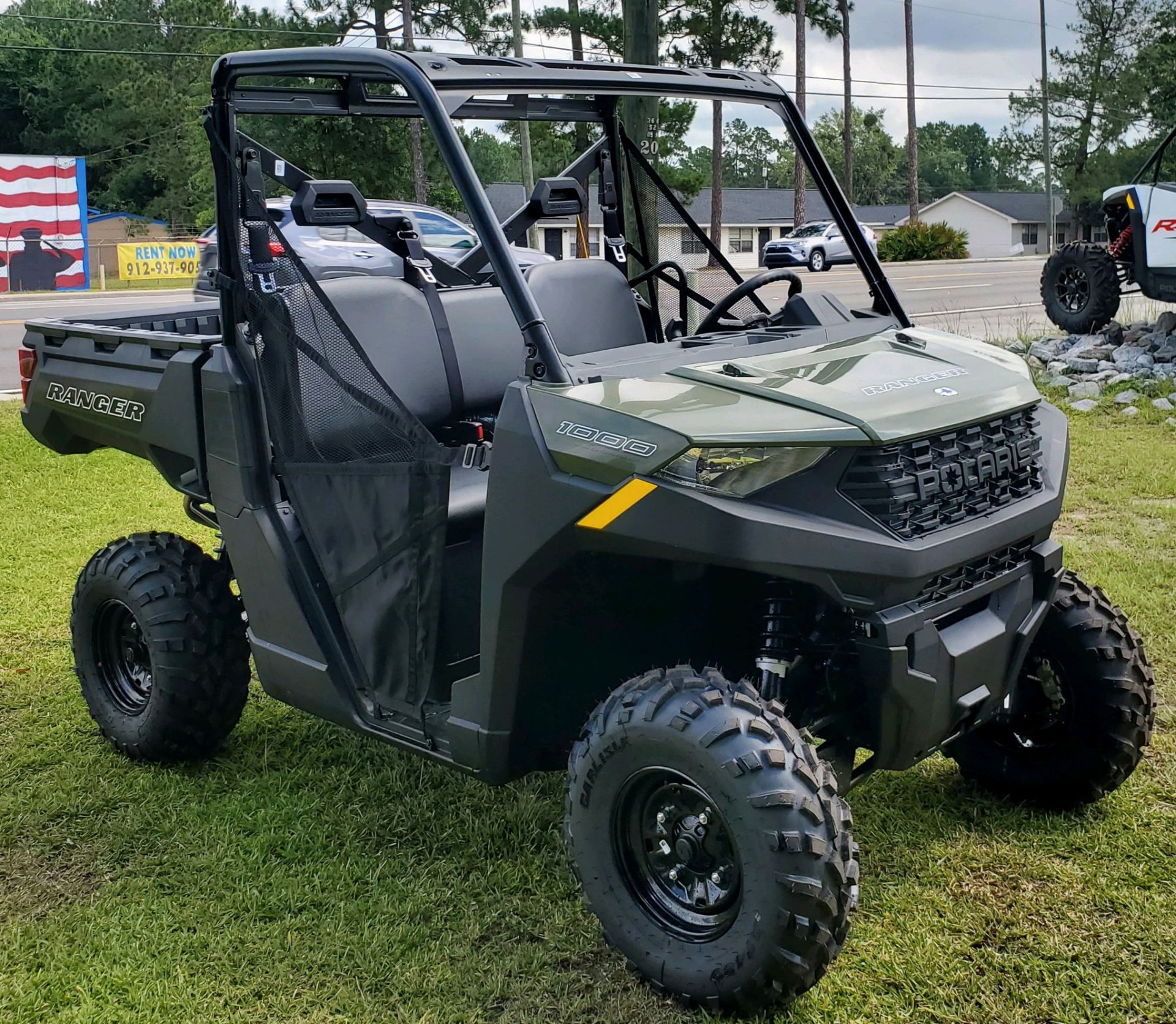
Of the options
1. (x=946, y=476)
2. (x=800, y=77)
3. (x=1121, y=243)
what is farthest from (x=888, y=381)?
(x=800, y=77)

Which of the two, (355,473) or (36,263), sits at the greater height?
(36,263)

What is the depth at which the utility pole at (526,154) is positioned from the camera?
3822mm

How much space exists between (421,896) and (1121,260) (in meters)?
10.3

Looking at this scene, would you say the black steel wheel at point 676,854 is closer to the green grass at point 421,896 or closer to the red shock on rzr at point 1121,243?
the green grass at point 421,896

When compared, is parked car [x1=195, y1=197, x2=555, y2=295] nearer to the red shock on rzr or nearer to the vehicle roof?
the vehicle roof

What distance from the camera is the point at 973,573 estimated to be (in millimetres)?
2695

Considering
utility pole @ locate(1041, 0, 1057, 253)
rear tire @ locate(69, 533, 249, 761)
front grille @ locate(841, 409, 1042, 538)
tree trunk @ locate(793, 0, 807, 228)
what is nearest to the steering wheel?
front grille @ locate(841, 409, 1042, 538)

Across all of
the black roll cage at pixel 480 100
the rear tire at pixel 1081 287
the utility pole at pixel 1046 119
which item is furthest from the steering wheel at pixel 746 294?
the utility pole at pixel 1046 119

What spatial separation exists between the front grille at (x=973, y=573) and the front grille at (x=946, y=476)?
105 millimetres

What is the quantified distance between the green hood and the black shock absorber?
42 centimetres

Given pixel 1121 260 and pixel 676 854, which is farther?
pixel 1121 260

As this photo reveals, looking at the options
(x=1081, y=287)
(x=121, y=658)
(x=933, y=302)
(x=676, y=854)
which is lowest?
(x=676, y=854)

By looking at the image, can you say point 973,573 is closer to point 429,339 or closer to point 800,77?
point 429,339

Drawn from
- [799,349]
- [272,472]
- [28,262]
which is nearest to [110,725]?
[272,472]
